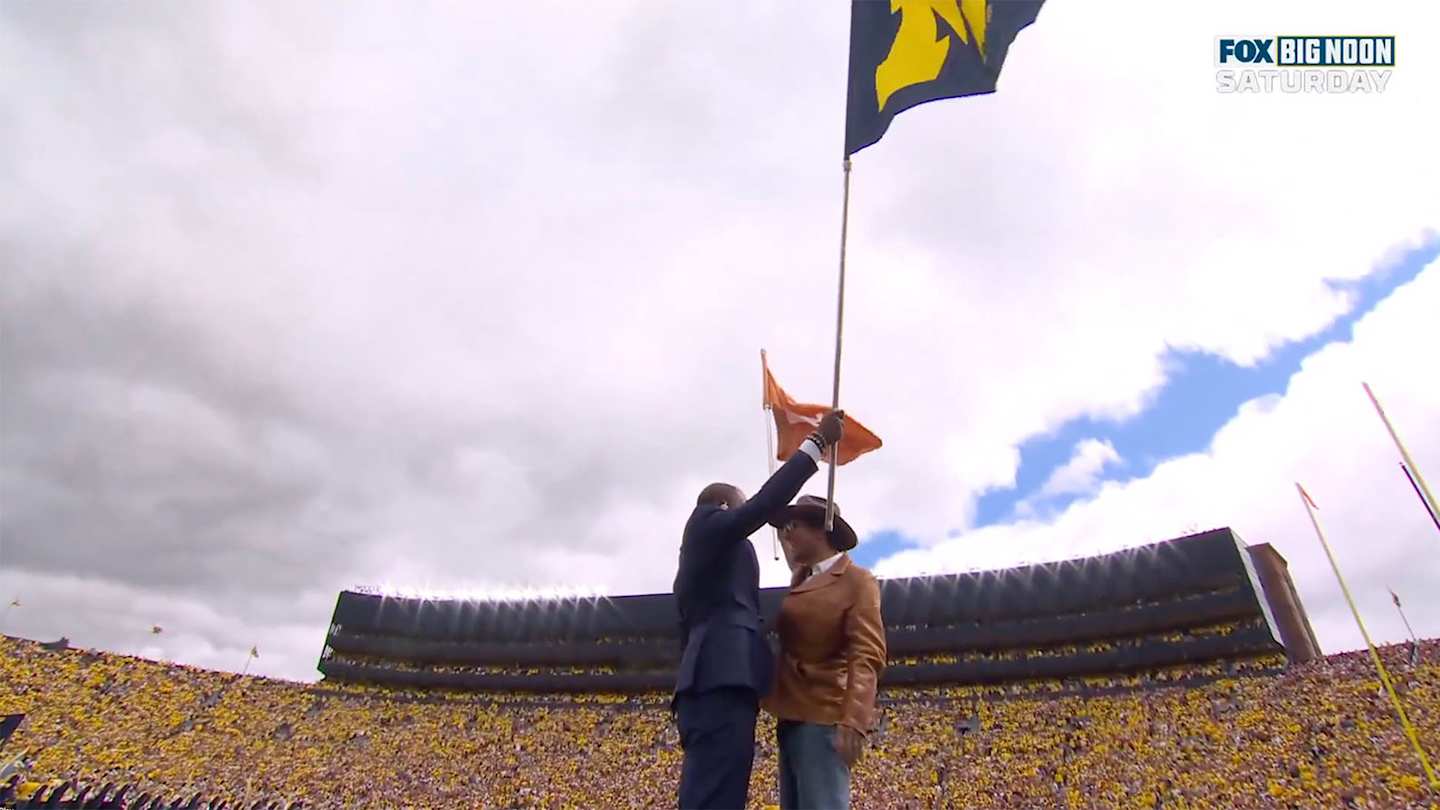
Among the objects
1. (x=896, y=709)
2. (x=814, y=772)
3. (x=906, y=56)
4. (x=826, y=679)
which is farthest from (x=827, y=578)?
(x=896, y=709)

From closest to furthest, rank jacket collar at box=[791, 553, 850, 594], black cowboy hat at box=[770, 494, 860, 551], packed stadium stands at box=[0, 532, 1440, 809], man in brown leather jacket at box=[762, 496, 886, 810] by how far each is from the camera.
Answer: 1. man in brown leather jacket at box=[762, 496, 886, 810]
2. jacket collar at box=[791, 553, 850, 594]
3. black cowboy hat at box=[770, 494, 860, 551]
4. packed stadium stands at box=[0, 532, 1440, 809]

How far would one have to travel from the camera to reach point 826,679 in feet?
10.0

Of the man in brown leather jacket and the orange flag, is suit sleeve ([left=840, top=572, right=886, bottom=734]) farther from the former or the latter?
the orange flag

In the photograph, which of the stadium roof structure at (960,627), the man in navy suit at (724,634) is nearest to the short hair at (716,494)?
the man in navy suit at (724,634)

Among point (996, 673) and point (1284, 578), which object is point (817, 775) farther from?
point (1284, 578)

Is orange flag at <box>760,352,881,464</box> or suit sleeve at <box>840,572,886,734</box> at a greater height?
orange flag at <box>760,352,881,464</box>

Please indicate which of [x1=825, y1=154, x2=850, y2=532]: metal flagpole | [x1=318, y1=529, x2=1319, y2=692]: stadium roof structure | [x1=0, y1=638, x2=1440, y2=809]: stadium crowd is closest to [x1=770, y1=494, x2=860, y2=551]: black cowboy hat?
[x1=825, y1=154, x2=850, y2=532]: metal flagpole

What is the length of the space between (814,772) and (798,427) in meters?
1.76

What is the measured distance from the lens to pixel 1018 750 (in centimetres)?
1783

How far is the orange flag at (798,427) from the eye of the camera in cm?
396

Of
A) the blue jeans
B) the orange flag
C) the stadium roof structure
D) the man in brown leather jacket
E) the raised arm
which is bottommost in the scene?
the blue jeans

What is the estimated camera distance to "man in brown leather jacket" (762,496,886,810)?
2.93m

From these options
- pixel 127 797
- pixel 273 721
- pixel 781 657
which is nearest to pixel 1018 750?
pixel 781 657

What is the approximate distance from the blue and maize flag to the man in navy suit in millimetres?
2154
